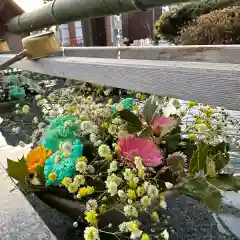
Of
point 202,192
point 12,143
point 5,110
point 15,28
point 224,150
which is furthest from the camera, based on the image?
point 5,110

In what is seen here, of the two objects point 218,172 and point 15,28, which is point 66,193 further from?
point 15,28

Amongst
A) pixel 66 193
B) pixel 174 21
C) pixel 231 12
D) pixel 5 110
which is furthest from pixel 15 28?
pixel 174 21

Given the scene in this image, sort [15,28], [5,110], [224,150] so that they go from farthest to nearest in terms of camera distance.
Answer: [5,110] < [15,28] < [224,150]

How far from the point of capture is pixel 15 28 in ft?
4.77

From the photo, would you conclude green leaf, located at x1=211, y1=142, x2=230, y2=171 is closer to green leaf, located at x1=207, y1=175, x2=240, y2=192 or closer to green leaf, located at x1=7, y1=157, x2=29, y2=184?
green leaf, located at x1=207, y1=175, x2=240, y2=192

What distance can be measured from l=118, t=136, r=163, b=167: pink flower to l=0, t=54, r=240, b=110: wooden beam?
5.4 inches

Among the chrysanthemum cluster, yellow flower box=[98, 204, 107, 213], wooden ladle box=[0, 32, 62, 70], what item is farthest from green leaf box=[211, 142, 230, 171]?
wooden ladle box=[0, 32, 62, 70]

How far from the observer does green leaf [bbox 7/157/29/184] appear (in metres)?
0.78

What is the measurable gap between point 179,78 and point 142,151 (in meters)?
0.27

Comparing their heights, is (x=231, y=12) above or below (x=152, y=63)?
below

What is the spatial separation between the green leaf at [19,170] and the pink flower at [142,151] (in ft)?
0.73

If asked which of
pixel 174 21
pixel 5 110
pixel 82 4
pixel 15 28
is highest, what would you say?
pixel 82 4

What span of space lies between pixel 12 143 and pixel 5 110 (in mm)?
526

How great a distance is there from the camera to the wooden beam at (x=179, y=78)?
1.29ft
